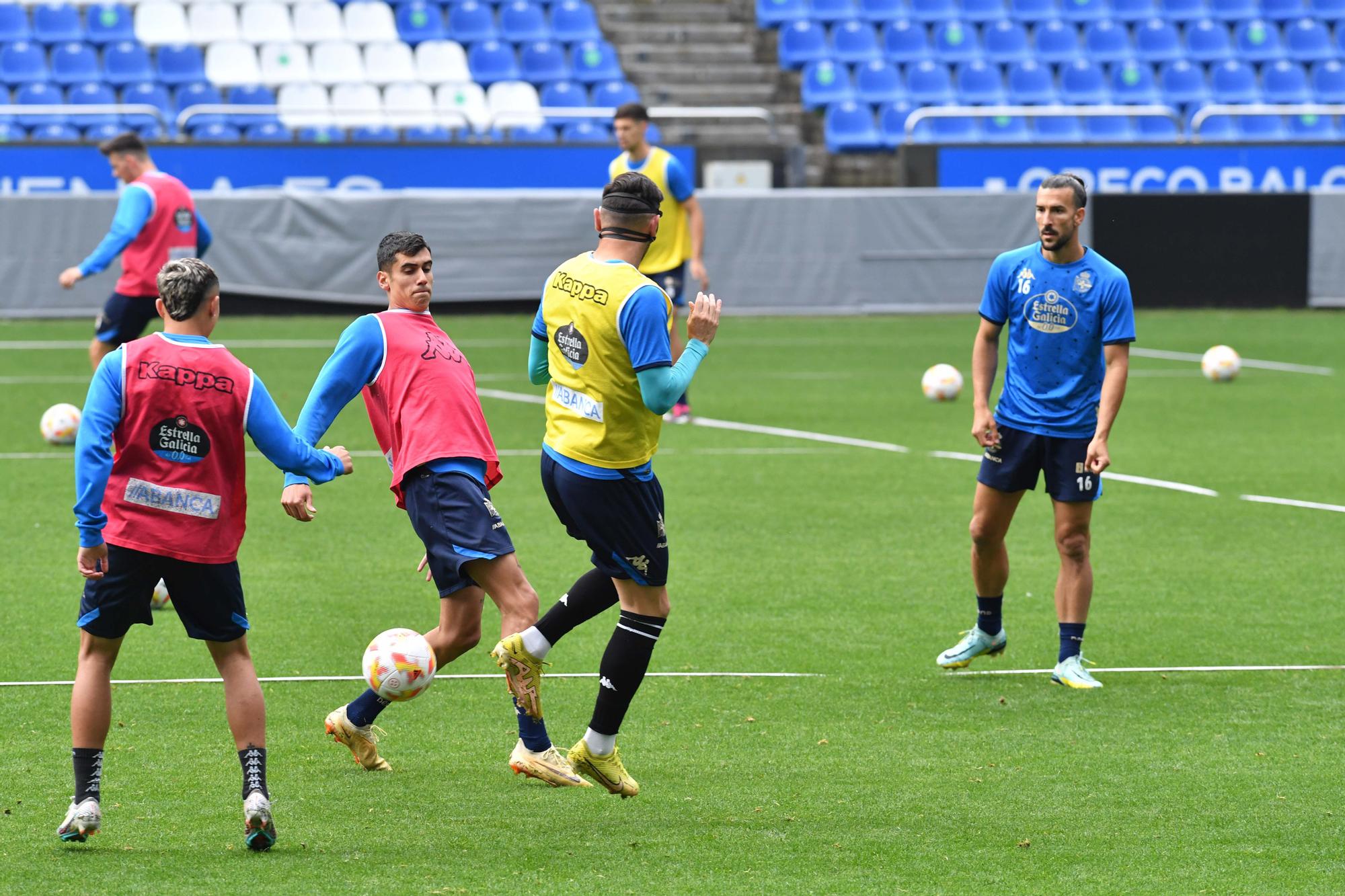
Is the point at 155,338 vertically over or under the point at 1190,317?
over

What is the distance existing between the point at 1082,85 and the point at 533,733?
24.5 meters

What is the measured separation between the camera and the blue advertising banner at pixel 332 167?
71.1 ft

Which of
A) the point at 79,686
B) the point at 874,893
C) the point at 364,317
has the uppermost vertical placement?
the point at 364,317

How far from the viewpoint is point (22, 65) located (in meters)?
24.2

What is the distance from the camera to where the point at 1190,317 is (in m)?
22.5

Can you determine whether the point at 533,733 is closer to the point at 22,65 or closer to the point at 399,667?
the point at 399,667

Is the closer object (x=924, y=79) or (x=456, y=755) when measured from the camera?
(x=456, y=755)

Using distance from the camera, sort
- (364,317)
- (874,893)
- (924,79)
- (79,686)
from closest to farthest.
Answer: (874,893) < (79,686) < (364,317) < (924,79)

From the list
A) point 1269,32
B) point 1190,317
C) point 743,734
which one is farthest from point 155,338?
point 1269,32

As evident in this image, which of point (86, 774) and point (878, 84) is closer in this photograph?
point (86, 774)

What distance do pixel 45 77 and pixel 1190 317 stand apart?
1602 cm

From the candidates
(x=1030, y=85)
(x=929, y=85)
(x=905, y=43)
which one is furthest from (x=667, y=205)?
(x=905, y=43)

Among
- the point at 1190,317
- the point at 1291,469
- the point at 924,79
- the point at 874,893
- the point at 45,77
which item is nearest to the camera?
the point at 874,893

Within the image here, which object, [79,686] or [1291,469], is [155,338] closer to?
[79,686]
